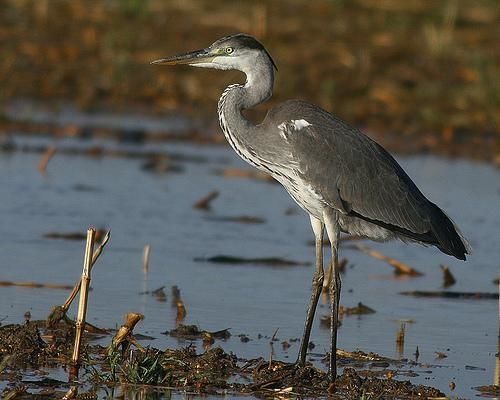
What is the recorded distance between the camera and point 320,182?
798 centimetres

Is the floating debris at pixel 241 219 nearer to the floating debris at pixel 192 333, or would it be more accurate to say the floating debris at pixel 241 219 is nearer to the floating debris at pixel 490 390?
the floating debris at pixel 192 333

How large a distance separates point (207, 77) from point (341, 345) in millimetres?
11347

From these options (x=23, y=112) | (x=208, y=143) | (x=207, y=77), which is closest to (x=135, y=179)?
(x=208, y=143)

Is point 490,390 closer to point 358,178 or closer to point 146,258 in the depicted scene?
point 358,178

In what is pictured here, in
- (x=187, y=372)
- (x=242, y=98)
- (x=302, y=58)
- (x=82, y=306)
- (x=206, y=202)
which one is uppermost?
(x=302, y=58)

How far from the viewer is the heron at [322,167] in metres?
8.02

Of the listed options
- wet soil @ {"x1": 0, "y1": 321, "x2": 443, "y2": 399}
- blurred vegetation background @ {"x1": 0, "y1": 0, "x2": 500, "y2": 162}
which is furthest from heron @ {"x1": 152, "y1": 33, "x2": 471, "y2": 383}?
blurred vegetation background @ {"x1": 0, "y1": 0, "x2": 500, "y2": 162}

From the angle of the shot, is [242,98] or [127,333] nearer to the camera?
[127,333]

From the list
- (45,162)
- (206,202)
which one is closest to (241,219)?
(206,202)

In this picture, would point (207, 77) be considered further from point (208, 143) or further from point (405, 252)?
point (405, 252)

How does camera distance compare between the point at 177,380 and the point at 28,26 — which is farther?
the point at 28,26

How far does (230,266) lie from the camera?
10.6 meters

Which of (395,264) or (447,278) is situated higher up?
(395,264)

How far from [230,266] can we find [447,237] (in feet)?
8.67
